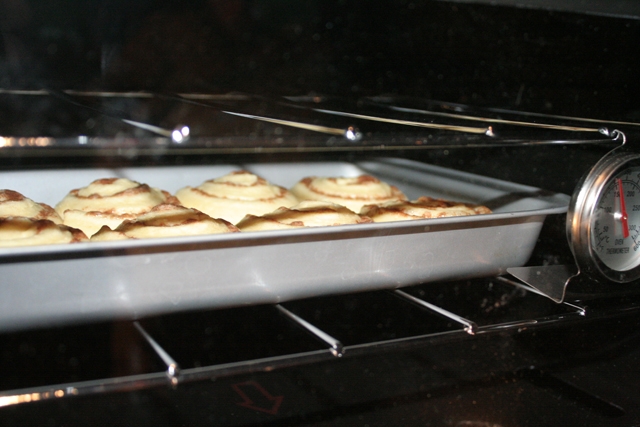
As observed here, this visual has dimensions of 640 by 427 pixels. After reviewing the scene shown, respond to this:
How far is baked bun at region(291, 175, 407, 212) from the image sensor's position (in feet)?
4.02

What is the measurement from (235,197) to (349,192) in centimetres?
24

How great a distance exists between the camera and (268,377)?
98 cm

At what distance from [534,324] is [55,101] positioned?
0.79 meters

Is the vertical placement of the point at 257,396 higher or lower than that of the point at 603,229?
lower

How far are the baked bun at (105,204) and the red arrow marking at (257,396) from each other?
33 cm

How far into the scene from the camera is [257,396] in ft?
3.14

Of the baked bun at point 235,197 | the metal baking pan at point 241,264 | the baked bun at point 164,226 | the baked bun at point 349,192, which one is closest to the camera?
the metal baking pan at point 241,264

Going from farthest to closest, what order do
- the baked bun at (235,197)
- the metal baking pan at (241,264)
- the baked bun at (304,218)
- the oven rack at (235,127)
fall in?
the baked bun at (235,197) < the baked bun at (304,218) < the metal baking pan at (241,264) < the oven rack at (235,127)

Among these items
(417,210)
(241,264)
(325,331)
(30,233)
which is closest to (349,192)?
(417,210)

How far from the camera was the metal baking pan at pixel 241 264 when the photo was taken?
25.9 inches

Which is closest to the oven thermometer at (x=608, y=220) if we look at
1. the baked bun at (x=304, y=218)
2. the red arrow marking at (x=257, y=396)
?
the baked bun at (x=304, y=218)

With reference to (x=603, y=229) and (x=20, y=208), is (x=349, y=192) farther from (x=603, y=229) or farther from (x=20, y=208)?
(x=20, y=208)

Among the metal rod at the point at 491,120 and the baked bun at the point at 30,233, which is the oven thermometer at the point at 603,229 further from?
the baked bun at the point at 30,233

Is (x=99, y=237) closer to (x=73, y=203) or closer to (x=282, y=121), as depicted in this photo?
(x=73, y=203)
